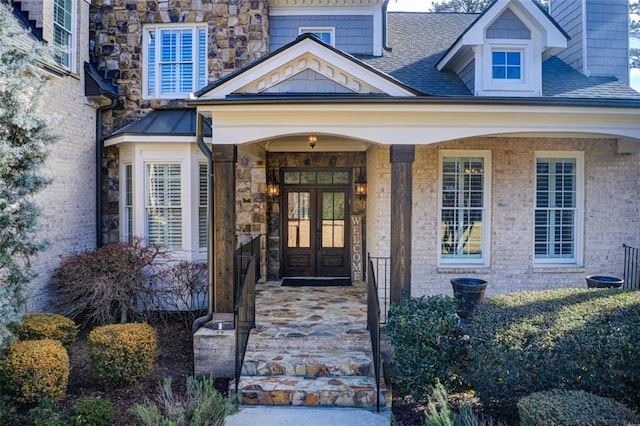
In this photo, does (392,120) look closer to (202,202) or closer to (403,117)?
(403,117)

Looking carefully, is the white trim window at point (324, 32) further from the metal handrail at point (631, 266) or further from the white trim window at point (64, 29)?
the metal handrail at point (631, 266)

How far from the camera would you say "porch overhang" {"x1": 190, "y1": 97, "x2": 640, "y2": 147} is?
6332mm

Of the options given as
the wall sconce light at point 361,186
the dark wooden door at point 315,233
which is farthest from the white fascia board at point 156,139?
the wall sconce light at point 361,186

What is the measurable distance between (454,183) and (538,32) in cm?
300

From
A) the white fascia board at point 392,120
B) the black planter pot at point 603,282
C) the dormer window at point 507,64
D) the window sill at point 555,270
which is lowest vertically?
the black planter pot at point 603,282

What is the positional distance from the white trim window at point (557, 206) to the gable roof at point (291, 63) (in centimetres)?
392

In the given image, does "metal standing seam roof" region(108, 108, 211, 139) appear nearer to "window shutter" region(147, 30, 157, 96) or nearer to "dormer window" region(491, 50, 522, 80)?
"window shutter" region(147, 30, 157, 96)

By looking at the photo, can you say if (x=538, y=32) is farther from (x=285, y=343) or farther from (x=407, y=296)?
(x=285, y=343)

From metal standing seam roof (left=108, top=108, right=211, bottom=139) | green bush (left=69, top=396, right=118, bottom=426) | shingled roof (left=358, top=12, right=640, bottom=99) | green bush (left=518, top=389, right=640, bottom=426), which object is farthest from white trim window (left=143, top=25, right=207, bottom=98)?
green bush (left=518, top=389, right=640, bottom=426)

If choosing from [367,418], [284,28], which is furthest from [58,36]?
[367,418]

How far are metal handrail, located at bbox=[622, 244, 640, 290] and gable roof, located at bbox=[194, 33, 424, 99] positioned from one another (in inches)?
221

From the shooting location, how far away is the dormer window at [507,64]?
7.98 m

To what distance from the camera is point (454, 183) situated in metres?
8.49

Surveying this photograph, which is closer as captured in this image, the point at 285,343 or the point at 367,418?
the point at 367,418
